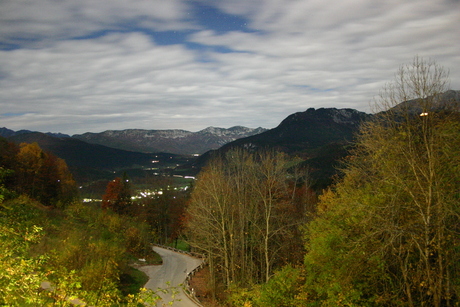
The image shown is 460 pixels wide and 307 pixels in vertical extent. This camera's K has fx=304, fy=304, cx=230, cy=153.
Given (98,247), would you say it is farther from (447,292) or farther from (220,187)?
(447,292)

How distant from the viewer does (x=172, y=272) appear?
34438mm

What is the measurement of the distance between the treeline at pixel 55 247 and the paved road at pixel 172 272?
1.81 meters

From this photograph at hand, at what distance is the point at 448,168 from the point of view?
1257cm

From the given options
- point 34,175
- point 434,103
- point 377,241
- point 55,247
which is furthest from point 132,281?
point 34,175

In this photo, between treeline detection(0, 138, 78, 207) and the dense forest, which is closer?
the dense forest

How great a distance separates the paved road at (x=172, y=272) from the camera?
1018 inches

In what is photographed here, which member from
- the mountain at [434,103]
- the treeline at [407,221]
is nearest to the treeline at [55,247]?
the treeline at [407,221]

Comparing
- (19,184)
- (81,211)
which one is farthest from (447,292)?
(19,184)

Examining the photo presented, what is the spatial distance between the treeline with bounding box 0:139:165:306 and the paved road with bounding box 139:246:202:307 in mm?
1807

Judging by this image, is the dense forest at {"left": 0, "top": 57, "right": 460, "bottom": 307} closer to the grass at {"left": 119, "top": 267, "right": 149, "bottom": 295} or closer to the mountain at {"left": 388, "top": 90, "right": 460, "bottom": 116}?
the mountain at {"left": 388, "top": 90, "right": 460, "bottom": 116}

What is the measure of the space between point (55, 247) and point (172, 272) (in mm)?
16278

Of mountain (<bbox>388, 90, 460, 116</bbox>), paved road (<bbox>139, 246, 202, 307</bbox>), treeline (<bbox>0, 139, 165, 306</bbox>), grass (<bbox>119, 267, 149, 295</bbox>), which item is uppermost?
mountain (<bbox>388, 90, 460, 116</bbox>)

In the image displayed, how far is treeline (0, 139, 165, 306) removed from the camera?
272 inches

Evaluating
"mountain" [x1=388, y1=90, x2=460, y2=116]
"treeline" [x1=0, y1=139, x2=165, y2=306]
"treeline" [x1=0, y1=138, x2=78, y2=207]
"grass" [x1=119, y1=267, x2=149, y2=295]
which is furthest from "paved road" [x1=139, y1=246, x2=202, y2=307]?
"mountain" [x1=388, y1=90, x2=460, y2=116]
